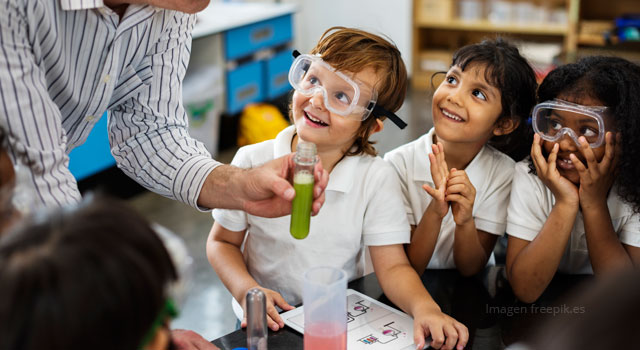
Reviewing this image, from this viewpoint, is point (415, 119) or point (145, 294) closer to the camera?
point (145, 294)

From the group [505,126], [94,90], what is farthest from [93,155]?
[505,126]

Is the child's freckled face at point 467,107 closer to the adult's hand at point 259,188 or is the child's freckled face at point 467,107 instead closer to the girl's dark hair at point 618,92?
the girl's dark hair at point 618,92

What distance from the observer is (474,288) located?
5.16 ft

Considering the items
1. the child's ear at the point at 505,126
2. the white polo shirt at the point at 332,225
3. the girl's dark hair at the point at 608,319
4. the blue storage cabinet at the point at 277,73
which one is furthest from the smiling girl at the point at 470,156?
the blue storage cabinet at the point at 277,73

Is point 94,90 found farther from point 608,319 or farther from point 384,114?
point 608,319

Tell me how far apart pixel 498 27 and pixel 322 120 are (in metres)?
4.54

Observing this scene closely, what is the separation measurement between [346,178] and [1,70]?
0.80 m

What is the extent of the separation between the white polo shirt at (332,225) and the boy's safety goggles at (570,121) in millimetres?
375

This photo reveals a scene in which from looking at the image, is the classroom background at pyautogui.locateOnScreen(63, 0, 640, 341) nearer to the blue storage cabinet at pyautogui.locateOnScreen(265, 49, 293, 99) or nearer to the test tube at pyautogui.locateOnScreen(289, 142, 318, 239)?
the blue storage cabinet at pyautogui.locateOnScreen(265, 49, 293, 99)

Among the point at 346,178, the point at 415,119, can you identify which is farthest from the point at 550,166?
the point at 415,119

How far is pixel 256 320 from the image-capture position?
1.22 m

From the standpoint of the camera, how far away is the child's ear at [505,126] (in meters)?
1.77

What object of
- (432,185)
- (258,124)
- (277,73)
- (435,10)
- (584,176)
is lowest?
(258,124)

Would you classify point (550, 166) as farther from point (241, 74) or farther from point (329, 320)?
point (241, 74)
